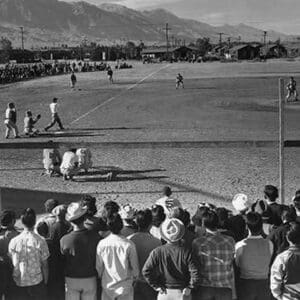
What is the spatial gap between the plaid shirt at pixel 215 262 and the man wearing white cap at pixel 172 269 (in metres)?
0.14

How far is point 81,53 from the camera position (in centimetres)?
13975

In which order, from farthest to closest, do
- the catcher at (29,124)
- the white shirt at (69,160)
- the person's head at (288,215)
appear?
the catcher at (29,124) < the white shirt at (69,160) < the person's head at (288,215)

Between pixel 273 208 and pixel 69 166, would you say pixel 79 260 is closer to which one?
pixel 273 208

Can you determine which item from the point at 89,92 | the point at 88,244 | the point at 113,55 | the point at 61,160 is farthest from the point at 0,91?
the point at 113,55

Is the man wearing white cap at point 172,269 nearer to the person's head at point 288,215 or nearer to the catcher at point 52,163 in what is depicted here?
the person's head at point 288,215

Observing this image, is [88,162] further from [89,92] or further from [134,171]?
[89,92]

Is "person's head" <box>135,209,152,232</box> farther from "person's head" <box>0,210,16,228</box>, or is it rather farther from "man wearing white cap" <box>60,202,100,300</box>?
"person's head" <box>0,210,16,228</box>

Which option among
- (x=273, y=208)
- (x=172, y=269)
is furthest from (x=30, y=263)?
(x=273, y=208)

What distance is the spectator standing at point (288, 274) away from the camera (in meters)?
5.25

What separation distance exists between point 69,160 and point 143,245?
9.36m

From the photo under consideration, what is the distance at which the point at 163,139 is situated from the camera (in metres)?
21.0

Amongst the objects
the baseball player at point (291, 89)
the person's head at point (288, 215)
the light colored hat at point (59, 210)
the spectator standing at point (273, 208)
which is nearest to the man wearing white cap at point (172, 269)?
the person's head at point (288, 215)

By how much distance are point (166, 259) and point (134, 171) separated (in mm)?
10591

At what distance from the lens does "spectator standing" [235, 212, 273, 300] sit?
18.5ft
